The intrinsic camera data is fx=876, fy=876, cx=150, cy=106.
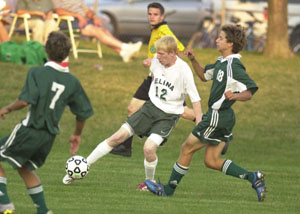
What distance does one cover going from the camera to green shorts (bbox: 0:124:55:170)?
7.01m

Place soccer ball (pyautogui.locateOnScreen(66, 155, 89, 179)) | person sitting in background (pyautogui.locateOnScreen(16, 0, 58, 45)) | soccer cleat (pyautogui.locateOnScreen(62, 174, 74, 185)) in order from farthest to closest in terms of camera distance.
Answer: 1. person sitting in background (pyautogui.locateOnScreen(16, 0, 58, 45))
2. soccer cleat (pyautogui.locateOnScreen(62, 174, 74, 185))
3. soccer ball (pyautogui.locateOnScreen(66, 155, 89, 179))

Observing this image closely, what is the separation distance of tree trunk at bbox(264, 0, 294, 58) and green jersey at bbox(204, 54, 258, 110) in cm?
1283

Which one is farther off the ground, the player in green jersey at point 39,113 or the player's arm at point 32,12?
the player in green jersey at point 39,113

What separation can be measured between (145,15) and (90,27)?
6.51 metres

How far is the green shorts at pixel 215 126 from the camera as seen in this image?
8766 mm

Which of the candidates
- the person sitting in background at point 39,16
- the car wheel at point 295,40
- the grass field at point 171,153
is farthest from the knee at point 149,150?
the car wheel at point 295,40

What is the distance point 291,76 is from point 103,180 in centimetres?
1059

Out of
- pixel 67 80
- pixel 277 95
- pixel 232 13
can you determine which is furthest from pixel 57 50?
pixel 232 13

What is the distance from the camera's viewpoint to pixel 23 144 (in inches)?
276

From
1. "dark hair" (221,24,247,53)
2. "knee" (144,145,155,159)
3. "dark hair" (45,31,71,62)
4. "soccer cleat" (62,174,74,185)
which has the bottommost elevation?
"soccer cleat" (62,174,74,185)

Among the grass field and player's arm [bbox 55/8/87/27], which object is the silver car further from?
player's arm [bbox 55/8/87/27]

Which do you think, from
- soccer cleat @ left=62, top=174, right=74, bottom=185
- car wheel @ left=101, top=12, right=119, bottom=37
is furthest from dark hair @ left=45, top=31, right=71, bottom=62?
car wheel @ left=101, top=12, right=119, bottom=37

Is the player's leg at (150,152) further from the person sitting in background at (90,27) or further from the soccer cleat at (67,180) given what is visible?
the person sitting in background at (90,27)

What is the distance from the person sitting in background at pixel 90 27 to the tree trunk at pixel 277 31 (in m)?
3.71
